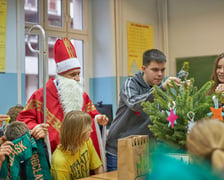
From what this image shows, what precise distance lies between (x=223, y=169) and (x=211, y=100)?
980 mm

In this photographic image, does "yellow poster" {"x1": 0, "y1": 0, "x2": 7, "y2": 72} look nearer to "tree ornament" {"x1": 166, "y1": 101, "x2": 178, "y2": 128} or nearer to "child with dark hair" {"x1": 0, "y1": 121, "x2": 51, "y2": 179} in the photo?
"child with dark hair" {"x1": 0, "y1": 121, "x2": 51, "y2": 179}

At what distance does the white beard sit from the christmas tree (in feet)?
2.89

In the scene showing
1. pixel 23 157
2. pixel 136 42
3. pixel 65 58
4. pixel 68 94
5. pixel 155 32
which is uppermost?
pixel 155 32

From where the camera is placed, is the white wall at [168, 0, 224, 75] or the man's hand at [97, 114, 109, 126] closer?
the man's hand at [97, 114, 109, 126]

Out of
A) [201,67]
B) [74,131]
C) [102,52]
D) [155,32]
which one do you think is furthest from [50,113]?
[155,32]

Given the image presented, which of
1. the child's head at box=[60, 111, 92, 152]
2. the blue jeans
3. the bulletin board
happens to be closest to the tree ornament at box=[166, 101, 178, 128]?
the child's head at box=[60, 111, 92, 152]

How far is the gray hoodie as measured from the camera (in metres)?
1.96

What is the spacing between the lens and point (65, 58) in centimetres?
245

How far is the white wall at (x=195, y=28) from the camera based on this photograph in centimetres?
462

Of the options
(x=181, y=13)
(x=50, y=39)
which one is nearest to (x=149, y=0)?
(x=181, y=13)

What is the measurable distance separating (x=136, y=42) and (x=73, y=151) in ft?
10.1

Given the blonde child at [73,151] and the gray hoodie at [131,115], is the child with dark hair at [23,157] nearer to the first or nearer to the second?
the blonde child at [73,151]

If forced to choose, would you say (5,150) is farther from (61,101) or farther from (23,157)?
(61,101)

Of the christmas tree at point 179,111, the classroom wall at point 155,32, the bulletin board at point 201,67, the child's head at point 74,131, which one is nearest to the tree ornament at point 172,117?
the christmas tree at point 179,111
